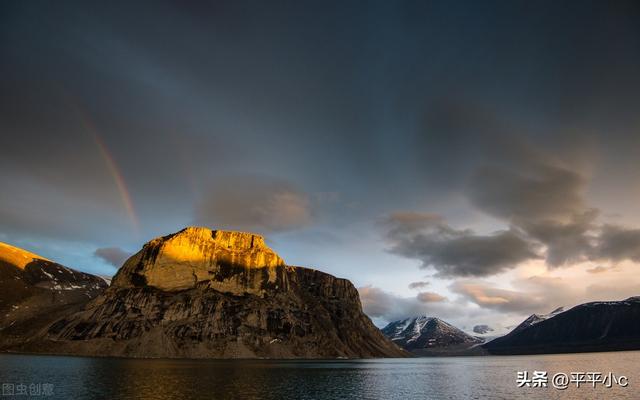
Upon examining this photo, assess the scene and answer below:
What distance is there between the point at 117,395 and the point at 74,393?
7477 mm

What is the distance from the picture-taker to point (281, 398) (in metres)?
66.0

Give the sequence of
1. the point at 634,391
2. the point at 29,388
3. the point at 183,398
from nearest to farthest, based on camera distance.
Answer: the point at 183,398 → the point at 29,388 → the point at 634,391

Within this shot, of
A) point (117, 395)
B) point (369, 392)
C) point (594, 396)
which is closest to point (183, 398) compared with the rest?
point (117, 395)

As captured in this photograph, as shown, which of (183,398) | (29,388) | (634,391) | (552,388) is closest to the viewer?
(183,398)

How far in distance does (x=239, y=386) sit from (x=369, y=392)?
2540 centimetres

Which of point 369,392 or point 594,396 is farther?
point 369,392

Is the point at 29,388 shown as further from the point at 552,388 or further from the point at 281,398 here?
the point at 552,388

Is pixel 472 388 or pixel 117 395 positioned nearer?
pixel 117 395

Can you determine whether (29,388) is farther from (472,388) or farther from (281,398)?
(472,388)

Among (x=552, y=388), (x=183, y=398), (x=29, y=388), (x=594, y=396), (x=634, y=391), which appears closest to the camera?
(x=183, y=398)

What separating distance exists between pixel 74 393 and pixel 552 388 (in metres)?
87.4

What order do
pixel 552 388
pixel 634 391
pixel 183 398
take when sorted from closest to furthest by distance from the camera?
pixel 183 398 < pixel 634 391 < pixel 552 388

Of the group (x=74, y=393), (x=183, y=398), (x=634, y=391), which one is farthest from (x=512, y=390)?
(x=74, y=393)

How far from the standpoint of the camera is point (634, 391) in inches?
3059
